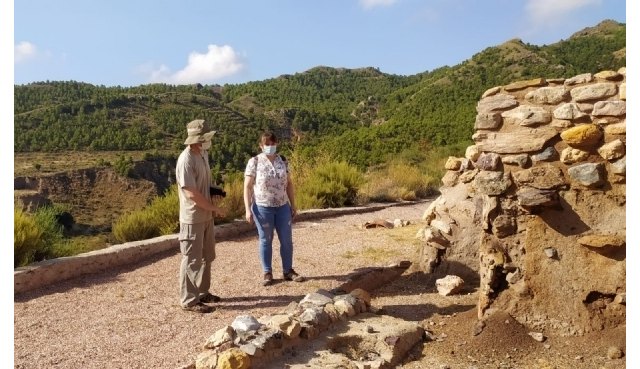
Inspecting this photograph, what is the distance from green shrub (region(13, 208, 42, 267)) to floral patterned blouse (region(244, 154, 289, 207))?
2852 millimetres

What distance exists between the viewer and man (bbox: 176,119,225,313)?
4844mm

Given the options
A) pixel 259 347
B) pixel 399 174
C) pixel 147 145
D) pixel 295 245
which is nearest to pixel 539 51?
pixel 147 145

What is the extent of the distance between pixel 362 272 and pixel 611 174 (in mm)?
2916

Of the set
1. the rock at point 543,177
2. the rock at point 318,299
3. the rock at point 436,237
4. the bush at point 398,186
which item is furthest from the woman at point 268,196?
the bush at point 398,186

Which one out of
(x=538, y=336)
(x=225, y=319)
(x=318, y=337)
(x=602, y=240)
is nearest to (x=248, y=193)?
(x=225, y=319)

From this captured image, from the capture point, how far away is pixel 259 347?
374cm

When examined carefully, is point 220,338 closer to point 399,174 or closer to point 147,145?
point 399,174

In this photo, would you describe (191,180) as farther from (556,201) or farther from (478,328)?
(556,201)

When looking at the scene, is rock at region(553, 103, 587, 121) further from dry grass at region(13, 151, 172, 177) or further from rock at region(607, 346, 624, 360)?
dry grass at region(13, 151, 172, 177)

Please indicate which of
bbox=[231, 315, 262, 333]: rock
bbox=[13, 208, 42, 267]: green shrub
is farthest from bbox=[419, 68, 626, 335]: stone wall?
bbox=[13, 208, 42, 267]: green shrub

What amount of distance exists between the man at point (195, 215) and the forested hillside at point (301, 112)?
66.4ft

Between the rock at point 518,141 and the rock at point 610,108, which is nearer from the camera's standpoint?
the rock at point 610,108

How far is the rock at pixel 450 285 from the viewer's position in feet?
18.7

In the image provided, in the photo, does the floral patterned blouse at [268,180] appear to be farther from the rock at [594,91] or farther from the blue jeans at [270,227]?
the rock at [594,91]
